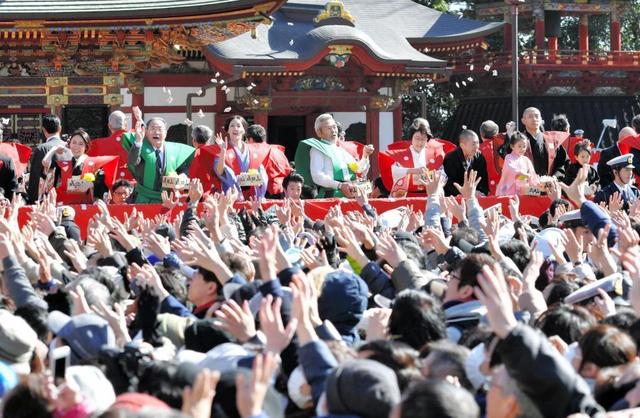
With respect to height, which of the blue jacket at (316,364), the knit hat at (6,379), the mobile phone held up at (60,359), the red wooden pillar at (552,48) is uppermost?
the blue jacket at (316,364)

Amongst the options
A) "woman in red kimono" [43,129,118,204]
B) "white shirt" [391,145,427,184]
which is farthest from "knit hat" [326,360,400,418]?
"white shirt" [391,145,427,184]

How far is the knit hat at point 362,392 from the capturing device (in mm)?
4219

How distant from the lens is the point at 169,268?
7.08m

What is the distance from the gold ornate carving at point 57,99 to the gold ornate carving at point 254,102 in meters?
4.00

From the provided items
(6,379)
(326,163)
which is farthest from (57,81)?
(6,379)

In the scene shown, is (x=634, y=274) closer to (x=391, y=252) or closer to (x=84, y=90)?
(x=391, y=252)

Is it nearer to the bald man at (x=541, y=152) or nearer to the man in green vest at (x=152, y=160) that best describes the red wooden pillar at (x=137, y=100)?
the man in green vest at (x=152, y=160)

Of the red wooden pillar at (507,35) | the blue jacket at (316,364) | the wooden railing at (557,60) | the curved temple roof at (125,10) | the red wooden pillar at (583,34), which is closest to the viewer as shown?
the blue jacket at (316,364)

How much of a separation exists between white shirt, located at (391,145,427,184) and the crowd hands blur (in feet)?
15.7

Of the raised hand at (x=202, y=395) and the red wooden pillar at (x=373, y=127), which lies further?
the red wooden pillar at (x=373, y=127)

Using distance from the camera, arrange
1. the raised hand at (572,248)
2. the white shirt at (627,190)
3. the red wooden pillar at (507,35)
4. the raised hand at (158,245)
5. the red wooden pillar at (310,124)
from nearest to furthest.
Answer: the raised hand at (572,248), the raised hand at (158,245), the white shirt at (627,190), the red wooden pillar at (310,124), the red wooden pillar at (507,35)

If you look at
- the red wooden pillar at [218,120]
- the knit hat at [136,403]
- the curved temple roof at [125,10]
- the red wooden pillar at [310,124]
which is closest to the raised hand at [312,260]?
the knit hat at [136,403]

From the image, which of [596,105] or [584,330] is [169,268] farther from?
[596,105]

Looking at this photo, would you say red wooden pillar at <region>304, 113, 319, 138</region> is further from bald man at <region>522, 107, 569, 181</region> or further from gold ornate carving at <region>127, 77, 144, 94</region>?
bald man at <region>522, 107, 569, 181</region>
